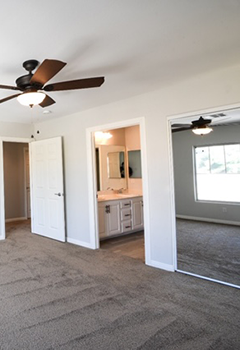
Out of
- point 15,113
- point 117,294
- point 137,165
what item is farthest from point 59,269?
point 137,165

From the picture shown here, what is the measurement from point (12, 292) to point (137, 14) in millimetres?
3024

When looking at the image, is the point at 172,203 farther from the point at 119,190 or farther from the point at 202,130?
the point at 119,190

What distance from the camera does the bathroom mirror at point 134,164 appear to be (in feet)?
19.9

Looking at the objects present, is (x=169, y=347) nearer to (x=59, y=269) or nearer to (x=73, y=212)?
(x=59, y=269)

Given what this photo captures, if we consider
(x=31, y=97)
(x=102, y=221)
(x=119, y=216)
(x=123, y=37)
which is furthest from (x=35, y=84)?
(x=119, y=216)

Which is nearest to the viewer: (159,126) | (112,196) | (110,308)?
(110,308)

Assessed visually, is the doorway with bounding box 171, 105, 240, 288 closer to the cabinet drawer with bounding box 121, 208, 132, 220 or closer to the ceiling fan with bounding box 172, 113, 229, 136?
the ceiling fan with bounding box 172, 113, 229, 136

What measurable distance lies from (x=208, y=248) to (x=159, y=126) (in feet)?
6.34

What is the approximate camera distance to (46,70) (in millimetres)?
2102

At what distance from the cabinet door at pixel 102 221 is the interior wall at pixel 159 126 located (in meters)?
0.32

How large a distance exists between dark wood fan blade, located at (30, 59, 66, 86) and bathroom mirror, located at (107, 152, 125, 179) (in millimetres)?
3729

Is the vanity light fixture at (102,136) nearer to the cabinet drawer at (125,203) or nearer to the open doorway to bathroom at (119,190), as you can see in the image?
the open doorway to bathroom at (119,190)

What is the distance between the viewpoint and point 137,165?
6.11 metres

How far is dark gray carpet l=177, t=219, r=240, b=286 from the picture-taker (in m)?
3.43
